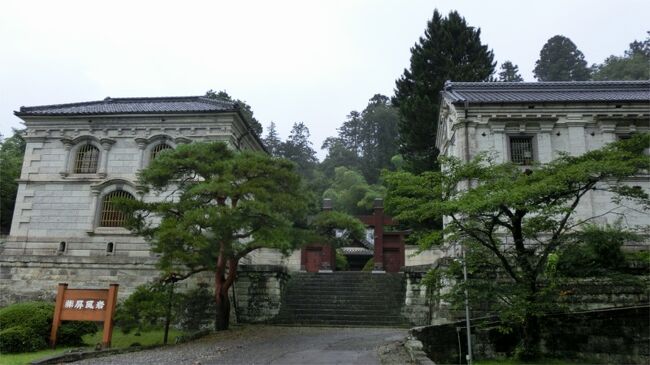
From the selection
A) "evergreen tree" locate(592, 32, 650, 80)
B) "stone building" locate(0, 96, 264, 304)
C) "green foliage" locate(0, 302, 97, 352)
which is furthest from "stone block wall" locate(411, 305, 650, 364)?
"evergreen tree" locate(592, 32, 650, 80)

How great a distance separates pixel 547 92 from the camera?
72.1 feet

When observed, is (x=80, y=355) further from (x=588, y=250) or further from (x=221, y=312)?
(x=588, y=250)

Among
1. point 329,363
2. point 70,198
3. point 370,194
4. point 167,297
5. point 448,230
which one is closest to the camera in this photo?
point 329,363

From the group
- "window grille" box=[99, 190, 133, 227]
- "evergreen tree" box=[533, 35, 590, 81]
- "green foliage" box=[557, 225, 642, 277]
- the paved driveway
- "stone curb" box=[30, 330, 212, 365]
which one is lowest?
"stone curb" box=[30, 330, 212, 365]

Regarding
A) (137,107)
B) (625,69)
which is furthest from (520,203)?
(625,69)

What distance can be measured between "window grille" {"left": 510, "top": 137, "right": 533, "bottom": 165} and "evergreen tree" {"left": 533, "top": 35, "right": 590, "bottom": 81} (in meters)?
44.5

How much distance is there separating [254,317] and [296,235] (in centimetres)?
529

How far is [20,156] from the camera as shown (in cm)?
3231

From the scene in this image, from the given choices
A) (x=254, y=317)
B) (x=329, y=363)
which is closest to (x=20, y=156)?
(x=254, y=317)

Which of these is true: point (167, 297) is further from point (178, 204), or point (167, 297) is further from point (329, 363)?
point (329, 363)

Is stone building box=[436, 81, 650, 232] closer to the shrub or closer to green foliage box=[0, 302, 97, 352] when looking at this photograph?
green foliage box=[0, 302, 97, 352]

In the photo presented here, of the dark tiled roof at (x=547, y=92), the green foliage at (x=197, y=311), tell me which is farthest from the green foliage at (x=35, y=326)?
the dark tiled roof at (x=547, y=92)

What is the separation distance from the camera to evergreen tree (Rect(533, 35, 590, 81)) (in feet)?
192

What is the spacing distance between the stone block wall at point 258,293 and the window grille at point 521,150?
1074cm
